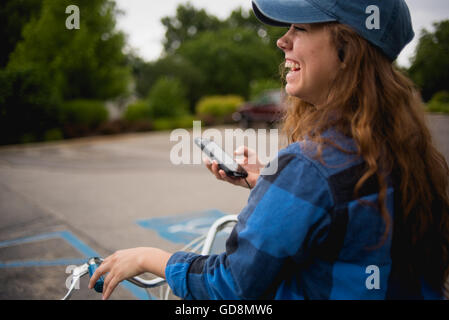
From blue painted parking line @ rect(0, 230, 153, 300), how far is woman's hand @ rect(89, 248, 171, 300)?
184 centimetres

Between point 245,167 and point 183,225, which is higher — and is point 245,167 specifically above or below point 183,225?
above

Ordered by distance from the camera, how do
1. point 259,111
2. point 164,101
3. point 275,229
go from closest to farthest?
1. point 275,229
2. point 259,111
3. point 164,101

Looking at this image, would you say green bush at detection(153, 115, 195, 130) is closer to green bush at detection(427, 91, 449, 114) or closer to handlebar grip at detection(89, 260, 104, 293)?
green bush at detection(427, 91, 449, 114)

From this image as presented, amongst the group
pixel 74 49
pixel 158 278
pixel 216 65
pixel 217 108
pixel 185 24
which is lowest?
pixel 158 278

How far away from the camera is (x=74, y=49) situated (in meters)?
5.81

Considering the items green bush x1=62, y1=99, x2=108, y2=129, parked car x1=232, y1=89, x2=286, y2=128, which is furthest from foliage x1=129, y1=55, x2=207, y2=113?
green bush x1=62, y1=99, x2=108, y2=129

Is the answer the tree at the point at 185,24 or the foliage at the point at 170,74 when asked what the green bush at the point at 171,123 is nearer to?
the foliage at the point at 170,74

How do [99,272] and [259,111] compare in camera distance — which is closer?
[99,272]

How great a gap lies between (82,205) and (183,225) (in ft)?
5.56

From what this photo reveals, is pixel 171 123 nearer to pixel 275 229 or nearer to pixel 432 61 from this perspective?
pixel 432 61

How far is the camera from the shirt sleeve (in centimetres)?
82

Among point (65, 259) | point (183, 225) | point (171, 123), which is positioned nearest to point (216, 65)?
point (171, 123)
